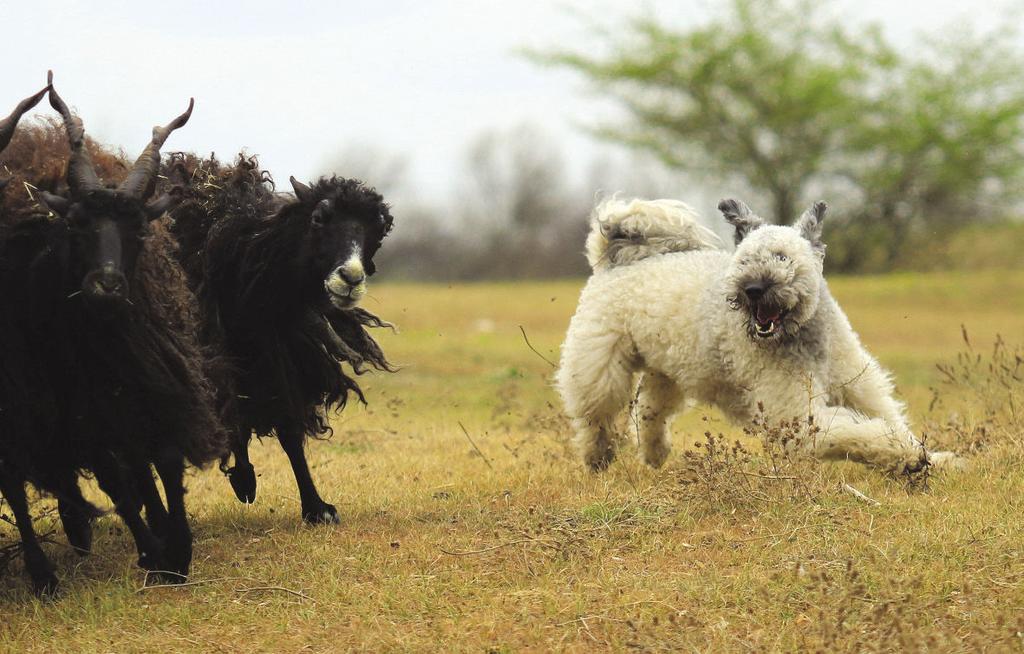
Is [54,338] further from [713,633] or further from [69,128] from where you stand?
[713,633]

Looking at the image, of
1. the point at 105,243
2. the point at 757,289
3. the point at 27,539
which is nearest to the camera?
the point at 105,243

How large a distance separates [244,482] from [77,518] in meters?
1.17

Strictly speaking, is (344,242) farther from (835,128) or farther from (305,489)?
(835,128)

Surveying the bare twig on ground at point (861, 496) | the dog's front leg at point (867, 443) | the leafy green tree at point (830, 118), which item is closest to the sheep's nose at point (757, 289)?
the dog's front leg at point (867, 443)

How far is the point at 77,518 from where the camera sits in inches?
275

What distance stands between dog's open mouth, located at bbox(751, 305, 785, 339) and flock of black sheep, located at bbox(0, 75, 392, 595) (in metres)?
2.31

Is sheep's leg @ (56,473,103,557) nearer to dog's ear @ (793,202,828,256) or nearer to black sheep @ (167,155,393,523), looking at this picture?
black sheep @ (167,155,393,523)

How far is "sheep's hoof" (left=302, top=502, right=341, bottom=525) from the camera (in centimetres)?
748

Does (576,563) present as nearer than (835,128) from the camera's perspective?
Yes

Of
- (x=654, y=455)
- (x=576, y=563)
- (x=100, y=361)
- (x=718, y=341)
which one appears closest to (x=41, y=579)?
(x=100, y=361)

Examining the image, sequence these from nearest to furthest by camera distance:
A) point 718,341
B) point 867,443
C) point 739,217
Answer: point 867,443 → point 718,341 → point 739,217

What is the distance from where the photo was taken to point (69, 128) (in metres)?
6.10

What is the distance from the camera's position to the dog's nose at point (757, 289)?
738 centimetres

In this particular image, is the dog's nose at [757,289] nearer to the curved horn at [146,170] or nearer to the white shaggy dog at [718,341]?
the white shaggy dog at [718,341]
